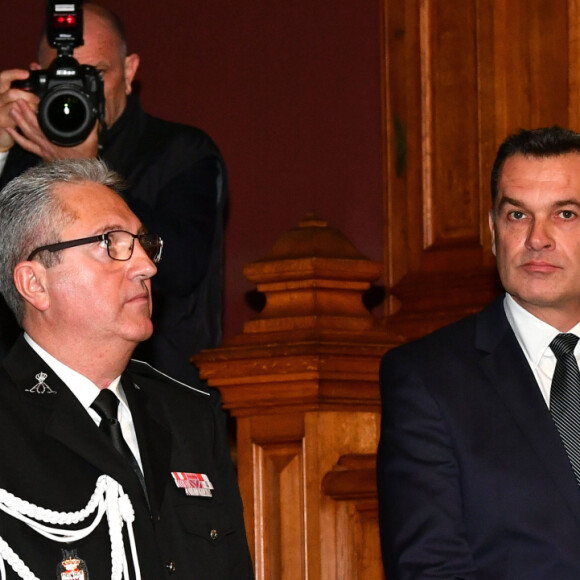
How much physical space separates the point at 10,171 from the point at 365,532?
1.25 meters

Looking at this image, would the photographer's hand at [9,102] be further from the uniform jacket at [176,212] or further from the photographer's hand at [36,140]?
the uniform jacket at [176,212]

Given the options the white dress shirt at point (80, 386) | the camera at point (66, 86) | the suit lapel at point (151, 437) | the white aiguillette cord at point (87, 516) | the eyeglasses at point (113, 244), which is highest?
the camera at point (66, 86)

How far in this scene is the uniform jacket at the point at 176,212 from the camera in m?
3.44

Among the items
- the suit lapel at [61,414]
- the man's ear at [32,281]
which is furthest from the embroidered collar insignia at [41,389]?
the man's ear at [32,281]

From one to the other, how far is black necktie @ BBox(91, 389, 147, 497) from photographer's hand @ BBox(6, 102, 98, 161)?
32.7 inches

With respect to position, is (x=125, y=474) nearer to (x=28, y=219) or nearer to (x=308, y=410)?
(x=28, y=219)

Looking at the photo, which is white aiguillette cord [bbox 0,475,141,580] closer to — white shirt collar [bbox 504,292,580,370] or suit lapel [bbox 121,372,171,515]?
suit lapel [bbox 121,372,171,515]

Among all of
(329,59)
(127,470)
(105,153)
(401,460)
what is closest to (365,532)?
(401,460)

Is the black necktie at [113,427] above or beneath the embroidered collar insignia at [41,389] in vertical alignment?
A: beneath

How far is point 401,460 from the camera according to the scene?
2762 mm

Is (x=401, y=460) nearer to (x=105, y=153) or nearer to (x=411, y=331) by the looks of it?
(x=105, y=153)

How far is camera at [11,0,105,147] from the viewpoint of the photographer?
332 centimetres

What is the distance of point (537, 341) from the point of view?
9.46 ft

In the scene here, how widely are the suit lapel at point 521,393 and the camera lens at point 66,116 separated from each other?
104cm
